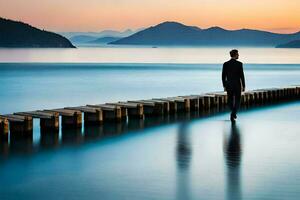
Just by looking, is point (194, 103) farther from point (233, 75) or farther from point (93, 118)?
point (233, 75)

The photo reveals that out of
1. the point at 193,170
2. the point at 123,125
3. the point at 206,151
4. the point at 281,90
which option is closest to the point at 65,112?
the point at 123,125

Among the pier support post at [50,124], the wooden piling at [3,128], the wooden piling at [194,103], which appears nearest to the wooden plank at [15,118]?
the wooden piling at [3,128]

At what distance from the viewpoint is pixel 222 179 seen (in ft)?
35.4

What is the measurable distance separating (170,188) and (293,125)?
11.2 meters

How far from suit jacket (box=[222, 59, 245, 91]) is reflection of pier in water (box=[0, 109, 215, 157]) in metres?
1.80

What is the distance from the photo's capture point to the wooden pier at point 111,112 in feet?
53.9

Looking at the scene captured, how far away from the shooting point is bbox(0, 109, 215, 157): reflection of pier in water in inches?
583

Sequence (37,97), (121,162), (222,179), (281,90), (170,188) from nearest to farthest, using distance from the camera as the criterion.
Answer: (170,188) → (222,179) → (121,162) → (281,90) → (37,97)

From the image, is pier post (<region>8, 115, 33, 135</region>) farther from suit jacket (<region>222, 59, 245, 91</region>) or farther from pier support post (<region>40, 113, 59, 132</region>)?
suit jacket (<region>222, 59, 245, 91</region>)

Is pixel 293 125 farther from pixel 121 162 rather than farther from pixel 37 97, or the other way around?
pixel 37 97

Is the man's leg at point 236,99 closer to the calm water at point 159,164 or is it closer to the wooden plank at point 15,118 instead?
the calm water at point 159,164

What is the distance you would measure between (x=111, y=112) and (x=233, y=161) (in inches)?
296

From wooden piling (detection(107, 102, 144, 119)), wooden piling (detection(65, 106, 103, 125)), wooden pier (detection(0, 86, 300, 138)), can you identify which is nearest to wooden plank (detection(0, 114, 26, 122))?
wooden pier (detection(0, 86, 300, 138))

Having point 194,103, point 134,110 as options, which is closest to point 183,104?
point 194,103
